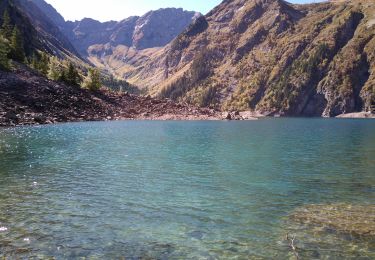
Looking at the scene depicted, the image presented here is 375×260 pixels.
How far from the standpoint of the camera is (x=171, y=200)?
29.8 m

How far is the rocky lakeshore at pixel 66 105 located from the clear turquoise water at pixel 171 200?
54720 mm

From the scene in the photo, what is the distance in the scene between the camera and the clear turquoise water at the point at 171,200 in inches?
800

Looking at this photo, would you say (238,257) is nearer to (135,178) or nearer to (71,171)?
(135,178)

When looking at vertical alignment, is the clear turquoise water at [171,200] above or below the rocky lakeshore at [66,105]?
below

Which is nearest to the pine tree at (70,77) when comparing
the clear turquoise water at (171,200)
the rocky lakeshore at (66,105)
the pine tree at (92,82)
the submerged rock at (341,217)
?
the pine tree at (92,82)

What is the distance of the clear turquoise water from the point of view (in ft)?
66.6

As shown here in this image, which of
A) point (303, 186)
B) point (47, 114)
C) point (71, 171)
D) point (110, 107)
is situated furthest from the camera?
point (110, 107)

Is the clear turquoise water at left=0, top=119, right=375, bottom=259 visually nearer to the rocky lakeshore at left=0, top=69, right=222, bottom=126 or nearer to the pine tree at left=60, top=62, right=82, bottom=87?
the rocky lakeshore at left=0, top=69, right=222, bottom=126

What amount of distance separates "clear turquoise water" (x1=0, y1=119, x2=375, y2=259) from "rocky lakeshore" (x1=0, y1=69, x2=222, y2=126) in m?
54.7

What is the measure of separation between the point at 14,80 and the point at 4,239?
108m

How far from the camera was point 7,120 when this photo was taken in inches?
3871

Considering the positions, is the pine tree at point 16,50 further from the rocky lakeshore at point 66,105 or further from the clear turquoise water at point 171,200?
the clear turquoise water at point 171,200

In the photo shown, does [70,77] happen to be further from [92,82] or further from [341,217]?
[341,217]

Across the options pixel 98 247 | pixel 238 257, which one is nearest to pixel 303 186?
pixel 238 257
